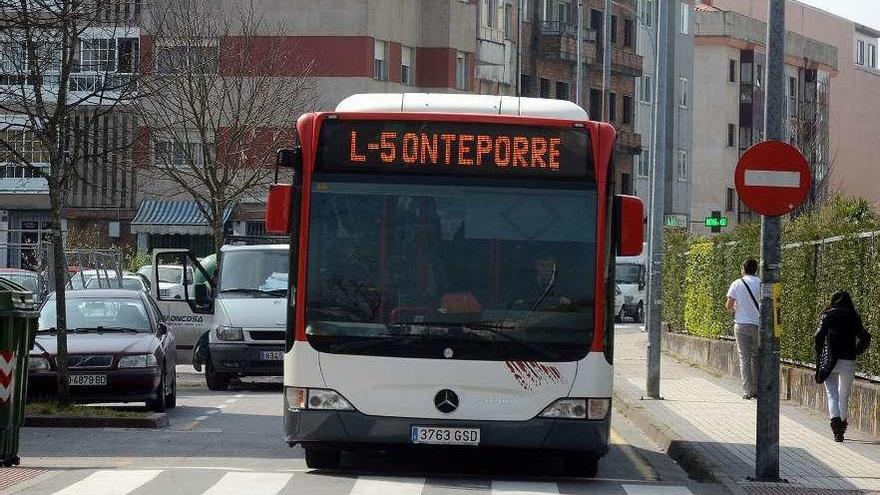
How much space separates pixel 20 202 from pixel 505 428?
186 feet

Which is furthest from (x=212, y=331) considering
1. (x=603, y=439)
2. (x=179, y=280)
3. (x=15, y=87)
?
(x=179, y=280)

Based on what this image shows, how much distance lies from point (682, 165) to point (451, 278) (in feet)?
258

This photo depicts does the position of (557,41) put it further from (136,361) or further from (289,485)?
(289,485)

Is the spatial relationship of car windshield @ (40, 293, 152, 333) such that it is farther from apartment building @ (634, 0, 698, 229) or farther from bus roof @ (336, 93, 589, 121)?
apartment building @ (634, 0, 698, 229)

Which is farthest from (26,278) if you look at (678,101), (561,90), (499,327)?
(678,101)

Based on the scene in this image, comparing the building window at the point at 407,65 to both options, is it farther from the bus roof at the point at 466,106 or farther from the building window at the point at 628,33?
the bus roof at the point at 466,106

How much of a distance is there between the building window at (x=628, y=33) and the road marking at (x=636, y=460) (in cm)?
6799

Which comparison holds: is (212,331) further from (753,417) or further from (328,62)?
(328,62)

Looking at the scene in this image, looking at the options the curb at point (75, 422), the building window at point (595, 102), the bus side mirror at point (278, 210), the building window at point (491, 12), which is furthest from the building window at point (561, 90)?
the bus side mirror at point (278, 210)

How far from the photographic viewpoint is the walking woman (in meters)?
19.0

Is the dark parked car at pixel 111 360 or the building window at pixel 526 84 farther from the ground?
the building window at pixel 526 84

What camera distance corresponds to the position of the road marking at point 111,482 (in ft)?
45.0

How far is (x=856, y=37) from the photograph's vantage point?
116 m

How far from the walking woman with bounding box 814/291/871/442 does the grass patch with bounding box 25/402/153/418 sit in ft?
23.2
